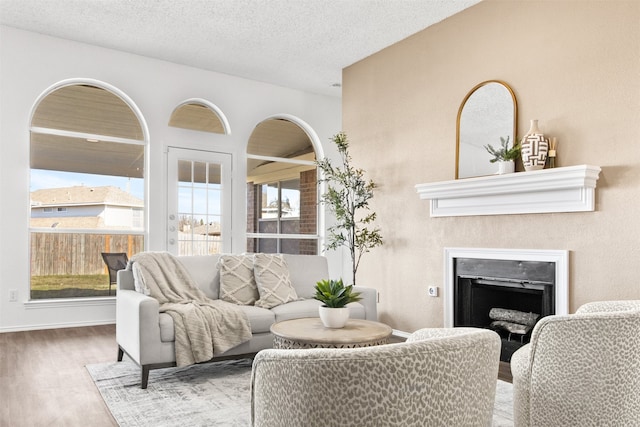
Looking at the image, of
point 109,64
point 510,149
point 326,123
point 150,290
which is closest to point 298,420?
point 150,290

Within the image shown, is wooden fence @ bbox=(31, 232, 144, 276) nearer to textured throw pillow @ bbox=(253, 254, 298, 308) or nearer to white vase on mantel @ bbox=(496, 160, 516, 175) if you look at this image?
textured throw pillow @ bbox=(253, 254, 298, 308)

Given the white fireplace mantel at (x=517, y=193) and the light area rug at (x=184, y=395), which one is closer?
the light area rug at (x=184, y=395)

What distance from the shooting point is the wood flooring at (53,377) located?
2537 mm

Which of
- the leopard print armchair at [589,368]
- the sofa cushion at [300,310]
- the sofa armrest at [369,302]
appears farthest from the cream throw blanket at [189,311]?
the leopard print armchair at [589,368]

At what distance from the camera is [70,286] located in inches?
204

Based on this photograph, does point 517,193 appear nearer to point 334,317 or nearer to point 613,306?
point 613,306

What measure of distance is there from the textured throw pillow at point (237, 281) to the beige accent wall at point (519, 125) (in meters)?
1.59

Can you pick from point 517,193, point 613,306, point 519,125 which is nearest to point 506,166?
point 517,193

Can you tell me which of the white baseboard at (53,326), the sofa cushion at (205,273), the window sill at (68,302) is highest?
the sofa cushion at (205,273)

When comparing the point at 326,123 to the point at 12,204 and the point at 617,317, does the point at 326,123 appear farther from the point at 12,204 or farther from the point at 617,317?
the point at 617,317

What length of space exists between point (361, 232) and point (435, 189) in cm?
125

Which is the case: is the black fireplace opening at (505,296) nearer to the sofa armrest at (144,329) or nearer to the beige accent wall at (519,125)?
the beige accent wall at (519,125)

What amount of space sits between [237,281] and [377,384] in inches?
116

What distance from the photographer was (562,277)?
3.38 m
